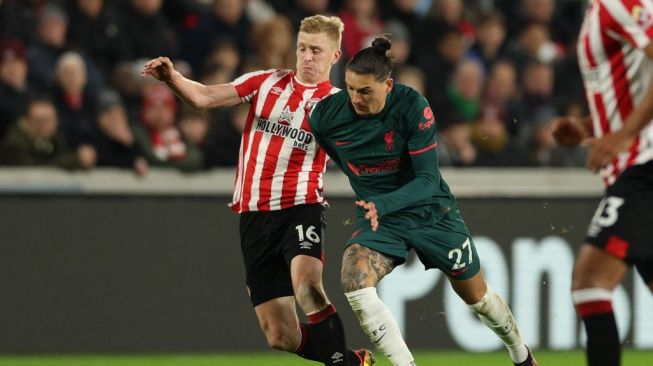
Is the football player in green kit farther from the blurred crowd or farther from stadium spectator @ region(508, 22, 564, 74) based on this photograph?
stadium spectator @ region(508, 22, 564, 74)

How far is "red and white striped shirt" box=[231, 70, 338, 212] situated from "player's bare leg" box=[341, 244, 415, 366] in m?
0.86

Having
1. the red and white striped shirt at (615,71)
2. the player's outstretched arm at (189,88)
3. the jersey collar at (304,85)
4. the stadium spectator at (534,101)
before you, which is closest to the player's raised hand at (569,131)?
the red and white striped shirt at (615,71)

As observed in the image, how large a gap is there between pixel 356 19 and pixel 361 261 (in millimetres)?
5766

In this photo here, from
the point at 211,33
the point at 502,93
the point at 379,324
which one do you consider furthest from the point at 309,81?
the point at 502,93

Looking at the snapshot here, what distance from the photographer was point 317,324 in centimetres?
694

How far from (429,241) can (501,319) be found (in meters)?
0.65

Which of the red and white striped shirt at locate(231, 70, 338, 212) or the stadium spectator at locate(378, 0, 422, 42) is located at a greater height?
the stadium spectator at locate(378, 0, 422, 42)

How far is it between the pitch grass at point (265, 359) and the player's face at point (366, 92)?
289 centimetres

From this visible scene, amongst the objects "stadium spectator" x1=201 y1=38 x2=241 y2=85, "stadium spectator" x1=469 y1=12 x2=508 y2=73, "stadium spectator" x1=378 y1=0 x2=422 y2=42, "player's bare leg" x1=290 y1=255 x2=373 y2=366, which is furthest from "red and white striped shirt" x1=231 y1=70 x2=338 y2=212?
"stadium spectator" x1=469 y1=12 x2=508 y2=73

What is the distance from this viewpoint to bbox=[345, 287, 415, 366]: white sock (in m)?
6.21

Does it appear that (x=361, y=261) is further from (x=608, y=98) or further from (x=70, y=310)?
(x=70, y=310)

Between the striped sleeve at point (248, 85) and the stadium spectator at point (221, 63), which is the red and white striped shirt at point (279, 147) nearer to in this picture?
the striped sleeve at point (248, 85)

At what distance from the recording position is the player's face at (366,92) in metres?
6.26

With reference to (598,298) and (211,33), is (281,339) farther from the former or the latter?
(211,33)
